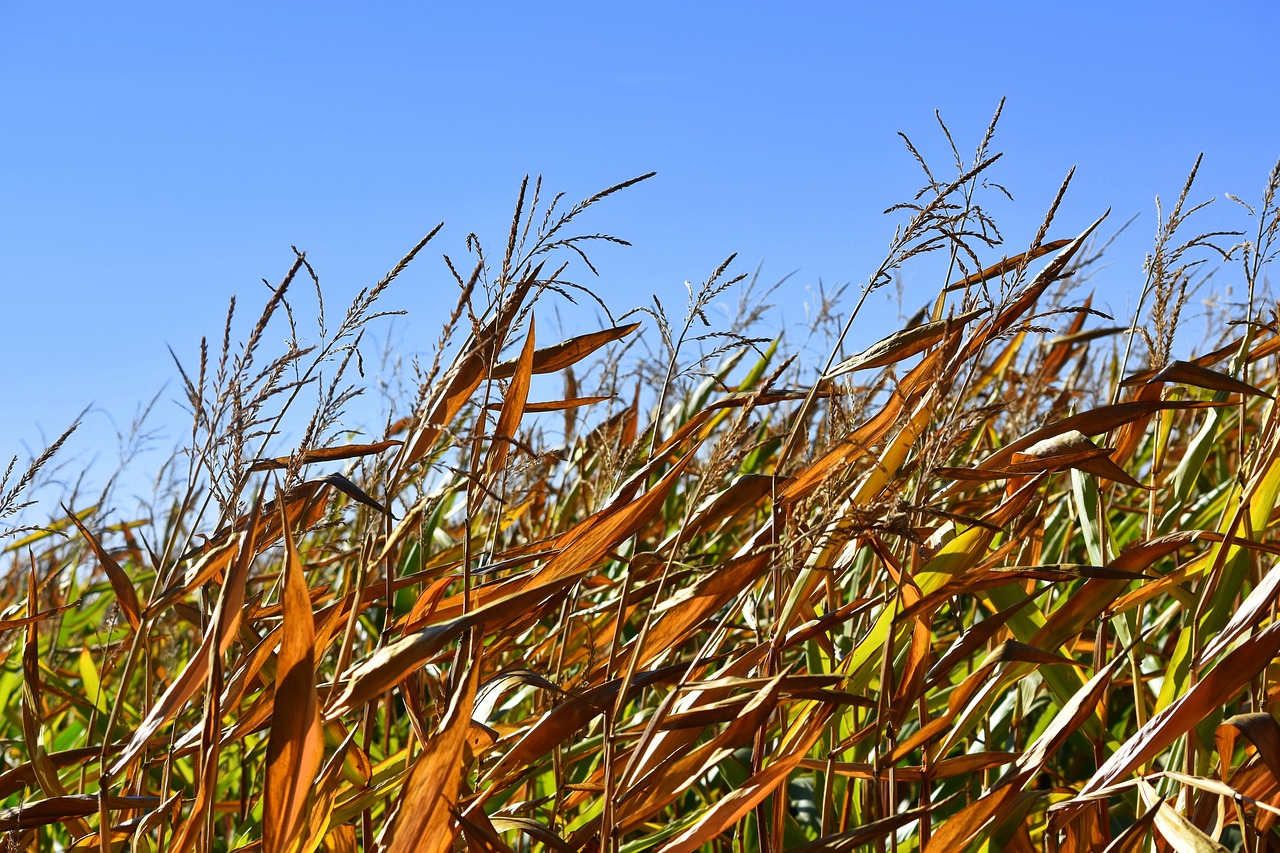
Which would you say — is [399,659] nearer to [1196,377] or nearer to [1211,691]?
[1211,691]

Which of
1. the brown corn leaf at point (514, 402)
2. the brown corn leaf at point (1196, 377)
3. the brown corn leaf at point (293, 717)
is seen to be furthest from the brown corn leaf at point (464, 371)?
the brown corn leaf at point (1196, 377)

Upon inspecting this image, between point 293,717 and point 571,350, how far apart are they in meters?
0.55

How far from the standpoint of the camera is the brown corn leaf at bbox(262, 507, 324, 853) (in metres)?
Answer: 0.74

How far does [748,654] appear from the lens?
3.30 feet

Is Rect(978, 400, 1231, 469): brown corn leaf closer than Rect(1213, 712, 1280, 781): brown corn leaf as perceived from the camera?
No

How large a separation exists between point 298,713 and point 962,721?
68cm

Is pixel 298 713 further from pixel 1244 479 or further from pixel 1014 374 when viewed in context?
pixel 1014 374

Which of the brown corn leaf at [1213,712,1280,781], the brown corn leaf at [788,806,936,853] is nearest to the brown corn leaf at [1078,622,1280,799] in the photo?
the brown corn leaf at [1213,712,1280,781]

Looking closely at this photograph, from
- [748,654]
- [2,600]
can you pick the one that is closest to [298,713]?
[748,654]

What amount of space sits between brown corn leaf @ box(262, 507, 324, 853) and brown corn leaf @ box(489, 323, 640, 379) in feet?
1.39

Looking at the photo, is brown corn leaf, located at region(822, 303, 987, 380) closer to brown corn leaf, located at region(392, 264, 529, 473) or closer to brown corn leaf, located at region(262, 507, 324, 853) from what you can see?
brown corn leaf, located at region(392, 264, 529, 473)

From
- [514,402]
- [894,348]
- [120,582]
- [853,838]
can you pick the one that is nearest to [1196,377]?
[894,348]

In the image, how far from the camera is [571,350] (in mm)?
1169

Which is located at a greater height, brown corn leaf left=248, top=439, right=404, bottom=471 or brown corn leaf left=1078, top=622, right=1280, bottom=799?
brown corn leaf left=248, top=439, right=404, bottom=471
